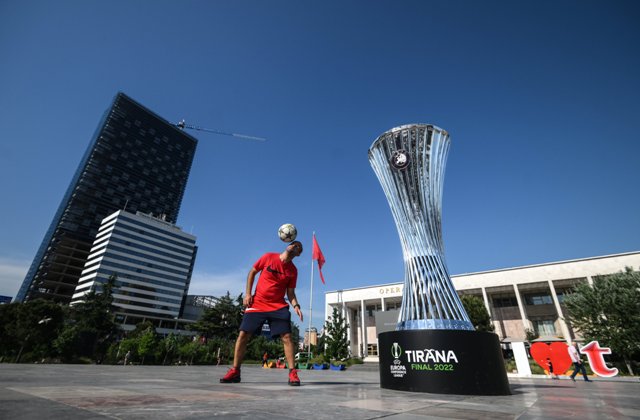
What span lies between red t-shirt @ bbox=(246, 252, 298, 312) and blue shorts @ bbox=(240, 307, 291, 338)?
0.08 meters

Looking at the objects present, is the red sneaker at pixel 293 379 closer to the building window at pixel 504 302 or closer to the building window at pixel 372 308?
the building window at pixel 504 302

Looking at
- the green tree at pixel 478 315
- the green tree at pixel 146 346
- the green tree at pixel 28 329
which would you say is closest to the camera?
the green tree at pixel 28 329

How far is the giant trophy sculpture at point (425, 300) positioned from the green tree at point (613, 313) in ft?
68.6

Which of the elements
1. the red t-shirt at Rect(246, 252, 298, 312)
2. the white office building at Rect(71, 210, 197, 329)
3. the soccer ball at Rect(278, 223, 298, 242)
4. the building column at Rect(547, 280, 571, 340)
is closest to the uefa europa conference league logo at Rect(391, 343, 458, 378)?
the red t-shirt at Rect(246, 252, 298, 312)

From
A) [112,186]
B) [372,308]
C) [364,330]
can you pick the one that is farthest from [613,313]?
[112,186]

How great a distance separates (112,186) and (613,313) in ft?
395

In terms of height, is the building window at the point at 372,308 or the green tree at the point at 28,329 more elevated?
the building window at the point at 372,308

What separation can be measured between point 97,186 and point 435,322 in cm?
11539

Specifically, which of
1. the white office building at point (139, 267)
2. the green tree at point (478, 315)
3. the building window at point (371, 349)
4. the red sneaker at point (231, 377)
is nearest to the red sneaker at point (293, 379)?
the red sneaker at point (231, 377)

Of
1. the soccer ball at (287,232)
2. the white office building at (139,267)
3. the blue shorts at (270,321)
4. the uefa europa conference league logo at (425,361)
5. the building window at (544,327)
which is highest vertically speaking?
the white office building at (139,267)

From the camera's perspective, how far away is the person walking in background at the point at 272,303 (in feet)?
15.1

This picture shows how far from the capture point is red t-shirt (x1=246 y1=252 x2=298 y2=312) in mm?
4723

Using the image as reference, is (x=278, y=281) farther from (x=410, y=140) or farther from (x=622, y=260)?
(x=622, y=260)

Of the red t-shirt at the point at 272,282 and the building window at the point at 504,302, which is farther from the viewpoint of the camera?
the building window at the point at 504,302
